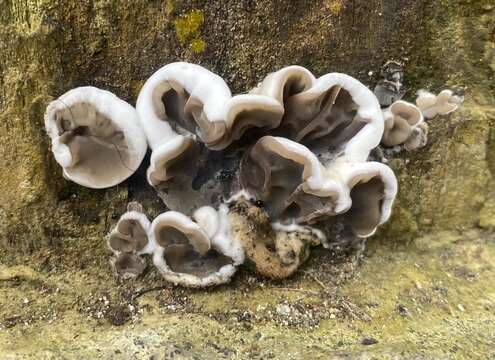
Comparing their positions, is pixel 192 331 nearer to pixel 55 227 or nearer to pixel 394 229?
pixel 55 227

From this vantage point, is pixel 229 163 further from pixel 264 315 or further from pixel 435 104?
pixel 435 104

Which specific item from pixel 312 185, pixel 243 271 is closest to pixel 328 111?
pixel 312 185

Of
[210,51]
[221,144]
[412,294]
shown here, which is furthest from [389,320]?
[210,51]

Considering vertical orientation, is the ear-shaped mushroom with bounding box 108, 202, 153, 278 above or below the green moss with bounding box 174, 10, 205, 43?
below

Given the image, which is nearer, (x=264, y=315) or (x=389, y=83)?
(x=264, y=315)

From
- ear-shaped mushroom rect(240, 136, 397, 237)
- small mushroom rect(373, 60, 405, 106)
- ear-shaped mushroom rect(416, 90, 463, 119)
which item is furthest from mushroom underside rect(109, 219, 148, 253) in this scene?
ear-shaped mushroom rect(416, 90, 463, 119)

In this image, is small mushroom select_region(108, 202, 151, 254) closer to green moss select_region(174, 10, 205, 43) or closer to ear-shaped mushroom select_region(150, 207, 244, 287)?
ear-shaped mushroom select_region(150, 207, 244, 287)
